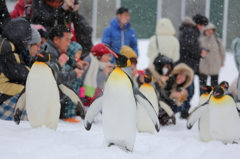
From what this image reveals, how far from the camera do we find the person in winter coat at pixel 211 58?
274 inches

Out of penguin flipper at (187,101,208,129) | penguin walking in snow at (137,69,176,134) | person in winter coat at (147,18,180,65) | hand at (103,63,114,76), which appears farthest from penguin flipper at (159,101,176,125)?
person in winter coat at (147,18,180,65)

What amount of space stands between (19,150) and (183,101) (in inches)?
140

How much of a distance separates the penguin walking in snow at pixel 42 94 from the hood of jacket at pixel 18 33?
0.92m

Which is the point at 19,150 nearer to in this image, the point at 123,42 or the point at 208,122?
the point at 208,122

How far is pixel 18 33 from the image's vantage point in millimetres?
4027

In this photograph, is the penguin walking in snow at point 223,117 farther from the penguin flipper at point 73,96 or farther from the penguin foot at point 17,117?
the penguin foot at point 17,117

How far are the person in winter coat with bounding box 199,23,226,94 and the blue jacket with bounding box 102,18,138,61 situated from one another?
1.49 m

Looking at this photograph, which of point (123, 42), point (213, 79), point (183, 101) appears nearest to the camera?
point (183, 101)

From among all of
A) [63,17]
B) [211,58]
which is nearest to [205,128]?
[63,17]

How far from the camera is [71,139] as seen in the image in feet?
10.2

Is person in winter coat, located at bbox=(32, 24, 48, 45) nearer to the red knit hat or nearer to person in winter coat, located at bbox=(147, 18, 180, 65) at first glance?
the red knit hat

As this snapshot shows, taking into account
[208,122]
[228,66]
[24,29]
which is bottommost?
[228,66]

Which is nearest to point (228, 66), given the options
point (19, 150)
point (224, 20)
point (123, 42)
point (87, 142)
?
point (224, 20)

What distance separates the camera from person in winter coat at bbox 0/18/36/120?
387cm
